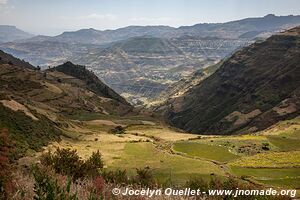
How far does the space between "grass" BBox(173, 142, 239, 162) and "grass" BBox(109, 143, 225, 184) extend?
20.7 feet

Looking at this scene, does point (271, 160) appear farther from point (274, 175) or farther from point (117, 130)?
point (117, 130)

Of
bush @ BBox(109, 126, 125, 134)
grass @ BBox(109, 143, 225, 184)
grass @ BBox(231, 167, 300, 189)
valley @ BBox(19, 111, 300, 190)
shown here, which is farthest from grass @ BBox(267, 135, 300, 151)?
bush @ BBox(109, 126, 125, 134)

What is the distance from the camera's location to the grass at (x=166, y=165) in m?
69.6

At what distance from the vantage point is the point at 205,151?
3696 inches

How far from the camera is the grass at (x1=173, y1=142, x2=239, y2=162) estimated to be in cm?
8753

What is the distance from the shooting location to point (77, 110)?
193m

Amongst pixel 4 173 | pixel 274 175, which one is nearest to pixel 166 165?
pixel 274 175

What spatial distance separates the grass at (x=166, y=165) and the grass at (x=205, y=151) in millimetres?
6298

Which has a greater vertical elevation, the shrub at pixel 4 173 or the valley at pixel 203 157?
the shrub at pixel 4 173

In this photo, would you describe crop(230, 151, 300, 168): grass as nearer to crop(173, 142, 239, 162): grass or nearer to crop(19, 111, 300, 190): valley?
crop(19, 111, 300, 190): valley

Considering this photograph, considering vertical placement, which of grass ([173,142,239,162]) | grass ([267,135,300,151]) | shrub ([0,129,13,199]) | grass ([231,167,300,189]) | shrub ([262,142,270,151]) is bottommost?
grass ([173,142,239,162])

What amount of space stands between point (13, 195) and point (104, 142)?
8970 centimetres

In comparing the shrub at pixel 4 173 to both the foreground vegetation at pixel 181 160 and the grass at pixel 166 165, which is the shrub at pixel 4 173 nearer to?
the foreground vegetation at pixel 181 160

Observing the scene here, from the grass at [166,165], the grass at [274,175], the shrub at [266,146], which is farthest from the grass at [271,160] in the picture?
the grass at [166,165]
